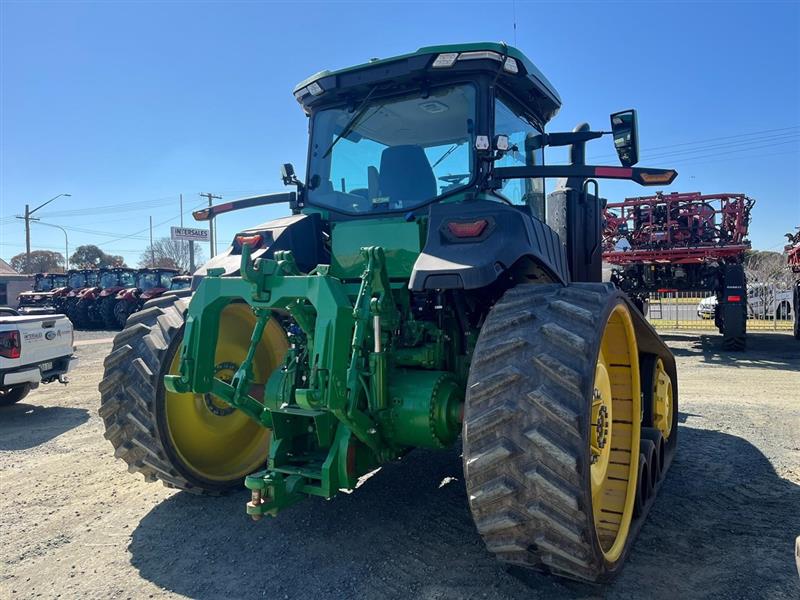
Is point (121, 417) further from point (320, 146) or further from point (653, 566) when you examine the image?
point (653, 566)

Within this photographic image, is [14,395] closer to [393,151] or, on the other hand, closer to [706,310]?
[393,151]

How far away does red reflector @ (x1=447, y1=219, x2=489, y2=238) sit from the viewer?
118 inches

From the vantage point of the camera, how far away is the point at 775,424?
6.32 meters

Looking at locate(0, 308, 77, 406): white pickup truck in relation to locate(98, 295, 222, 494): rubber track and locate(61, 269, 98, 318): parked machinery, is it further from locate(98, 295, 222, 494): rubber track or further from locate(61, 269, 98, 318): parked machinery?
locate(61, 269, 98, 318): parked machinery

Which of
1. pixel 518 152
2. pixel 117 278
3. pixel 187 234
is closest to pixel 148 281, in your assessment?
pixel 117 278

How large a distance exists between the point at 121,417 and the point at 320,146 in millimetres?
2305

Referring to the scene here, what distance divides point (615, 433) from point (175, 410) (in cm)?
292

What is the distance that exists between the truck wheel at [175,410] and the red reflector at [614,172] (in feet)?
7.92

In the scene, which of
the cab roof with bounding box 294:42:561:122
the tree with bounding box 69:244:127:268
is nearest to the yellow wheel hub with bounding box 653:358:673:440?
the cab roof with bounding box 294:42:561:122

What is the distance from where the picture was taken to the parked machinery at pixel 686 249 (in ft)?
42.2

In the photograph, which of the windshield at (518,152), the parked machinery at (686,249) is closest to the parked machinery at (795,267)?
the parked machinery at (686,249)

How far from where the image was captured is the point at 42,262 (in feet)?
215

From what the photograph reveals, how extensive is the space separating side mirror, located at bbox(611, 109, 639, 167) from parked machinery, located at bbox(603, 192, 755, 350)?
33.2 ft

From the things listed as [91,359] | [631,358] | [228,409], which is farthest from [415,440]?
[91,359]
